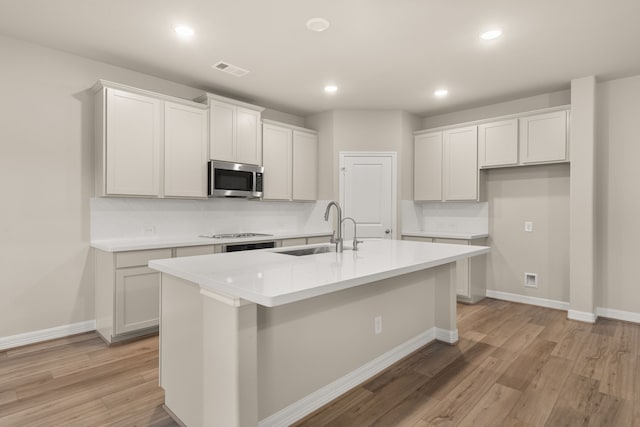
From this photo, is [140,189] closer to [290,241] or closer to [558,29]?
[290,241]

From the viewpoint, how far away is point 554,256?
172 inches

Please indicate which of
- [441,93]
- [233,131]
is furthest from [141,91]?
[441,93]

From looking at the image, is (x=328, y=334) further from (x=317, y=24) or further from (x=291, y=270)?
(x=317, y=24)

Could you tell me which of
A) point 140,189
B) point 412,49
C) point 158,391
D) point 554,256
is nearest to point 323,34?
point 412,49

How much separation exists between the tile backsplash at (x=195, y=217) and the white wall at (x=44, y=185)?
0.64ft

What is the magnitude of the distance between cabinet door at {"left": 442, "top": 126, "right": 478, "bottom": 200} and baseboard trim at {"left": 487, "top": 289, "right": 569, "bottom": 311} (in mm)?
1333

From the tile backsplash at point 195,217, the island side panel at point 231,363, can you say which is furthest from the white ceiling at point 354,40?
the island side panel at point 231,363

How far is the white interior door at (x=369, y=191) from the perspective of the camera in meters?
5.16

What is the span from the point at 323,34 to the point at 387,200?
2747mm

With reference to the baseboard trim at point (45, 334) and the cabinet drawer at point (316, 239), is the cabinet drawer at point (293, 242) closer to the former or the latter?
the cabinet drawer at point (316, 239)

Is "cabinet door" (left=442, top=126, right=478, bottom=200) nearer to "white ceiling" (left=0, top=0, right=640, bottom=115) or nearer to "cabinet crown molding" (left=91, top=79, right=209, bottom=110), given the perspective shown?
"white ceiling" (left=0, top=0, right=640, bottom=115)

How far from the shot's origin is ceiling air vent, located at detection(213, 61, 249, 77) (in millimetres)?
3549

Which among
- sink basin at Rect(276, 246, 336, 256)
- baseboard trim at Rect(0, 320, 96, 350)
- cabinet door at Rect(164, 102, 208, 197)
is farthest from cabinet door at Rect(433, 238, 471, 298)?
baseboard trim at Rect(0, 320, 96, 350)

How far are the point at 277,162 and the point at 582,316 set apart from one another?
3.97 metres
